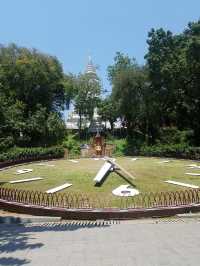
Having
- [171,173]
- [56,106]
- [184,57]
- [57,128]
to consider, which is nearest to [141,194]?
[171,173]

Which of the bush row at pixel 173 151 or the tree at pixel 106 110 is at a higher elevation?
the tree at pixel 106 110

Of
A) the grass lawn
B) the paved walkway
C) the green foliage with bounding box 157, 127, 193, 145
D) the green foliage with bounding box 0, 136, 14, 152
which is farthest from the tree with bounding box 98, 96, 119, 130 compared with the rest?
the paved walkway

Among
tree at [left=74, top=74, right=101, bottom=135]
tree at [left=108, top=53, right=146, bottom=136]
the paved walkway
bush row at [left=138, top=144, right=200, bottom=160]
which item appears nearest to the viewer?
the paved walkway

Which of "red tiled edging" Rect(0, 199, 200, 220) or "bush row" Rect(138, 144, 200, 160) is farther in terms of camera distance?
"bush row" Rect(138, 144, 200, 160)

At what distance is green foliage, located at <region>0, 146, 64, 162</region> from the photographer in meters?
34.4

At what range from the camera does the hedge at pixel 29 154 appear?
1346 inches

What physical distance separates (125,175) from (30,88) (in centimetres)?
3082

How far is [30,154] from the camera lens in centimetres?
3656

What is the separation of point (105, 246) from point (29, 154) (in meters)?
28.4

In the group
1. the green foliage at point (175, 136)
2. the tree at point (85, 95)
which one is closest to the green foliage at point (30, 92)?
the tree at point (85, 95)

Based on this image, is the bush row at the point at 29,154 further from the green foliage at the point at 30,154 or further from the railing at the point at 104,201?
the railing at the point at 104,201

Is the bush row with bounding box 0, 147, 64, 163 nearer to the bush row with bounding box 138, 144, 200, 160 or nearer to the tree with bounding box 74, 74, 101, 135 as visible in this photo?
the bush row with bounding box 138, 144, 200, 160

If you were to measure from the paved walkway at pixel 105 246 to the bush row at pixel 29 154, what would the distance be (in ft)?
75.0

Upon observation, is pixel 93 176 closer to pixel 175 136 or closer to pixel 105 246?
pixel 105 246
